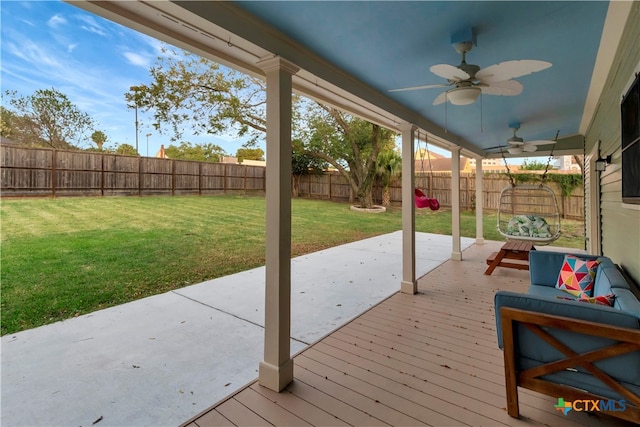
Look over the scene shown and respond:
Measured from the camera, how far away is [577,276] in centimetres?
273

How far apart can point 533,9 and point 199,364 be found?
10.5 feet

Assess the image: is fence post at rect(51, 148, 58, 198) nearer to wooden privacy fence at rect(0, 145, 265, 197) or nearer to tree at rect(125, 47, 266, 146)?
wooden privacy fence at rect(0, 145, 265, 197)

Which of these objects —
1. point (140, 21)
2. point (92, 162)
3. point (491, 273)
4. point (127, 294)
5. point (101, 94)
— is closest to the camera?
point (140, 21)

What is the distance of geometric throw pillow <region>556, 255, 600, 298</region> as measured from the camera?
2645 millimetres

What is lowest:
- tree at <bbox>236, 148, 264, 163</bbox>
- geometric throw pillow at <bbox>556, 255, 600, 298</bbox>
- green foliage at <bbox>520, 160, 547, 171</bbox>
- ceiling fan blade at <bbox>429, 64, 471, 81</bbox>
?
geometric throw pillow at <bbox>556, 255, 600, 298</bbox>

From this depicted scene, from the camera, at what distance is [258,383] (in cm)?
208

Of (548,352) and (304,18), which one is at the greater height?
(304,18)

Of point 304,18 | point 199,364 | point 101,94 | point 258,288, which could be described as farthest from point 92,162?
point 304,18

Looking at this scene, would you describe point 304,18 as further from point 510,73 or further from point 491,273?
point 491,273

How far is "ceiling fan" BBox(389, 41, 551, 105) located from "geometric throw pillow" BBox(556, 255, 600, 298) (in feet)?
5.70

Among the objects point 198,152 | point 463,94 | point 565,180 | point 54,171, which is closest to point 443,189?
point 565,180

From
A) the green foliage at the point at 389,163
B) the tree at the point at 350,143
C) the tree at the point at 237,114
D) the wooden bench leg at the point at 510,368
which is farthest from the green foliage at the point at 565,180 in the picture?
the wooden bench leg at the point at 510,368

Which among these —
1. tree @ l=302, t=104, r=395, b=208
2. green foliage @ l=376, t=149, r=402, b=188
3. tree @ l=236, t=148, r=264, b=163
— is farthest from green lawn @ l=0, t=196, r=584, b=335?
tree @ l=236, t=148, r=264, b=163

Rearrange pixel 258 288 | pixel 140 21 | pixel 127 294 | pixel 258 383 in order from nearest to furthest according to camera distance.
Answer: pixel 140 21 → pixel 258 383 → pixel 127 294 → pixel 258 288
